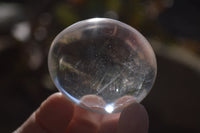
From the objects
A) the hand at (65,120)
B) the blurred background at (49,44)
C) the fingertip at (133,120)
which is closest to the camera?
the fingertip at (133,120)

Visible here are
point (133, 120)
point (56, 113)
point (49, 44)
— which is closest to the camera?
point (133, 120)

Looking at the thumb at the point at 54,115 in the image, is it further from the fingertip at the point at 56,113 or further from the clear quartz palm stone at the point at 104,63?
the clear quartz palm stone at the point at 104,63

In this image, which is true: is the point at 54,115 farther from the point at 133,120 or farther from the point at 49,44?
the point at 49,44

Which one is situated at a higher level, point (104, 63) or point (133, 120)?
point (104, 63)

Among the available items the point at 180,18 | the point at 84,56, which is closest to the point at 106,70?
the point at 84,56

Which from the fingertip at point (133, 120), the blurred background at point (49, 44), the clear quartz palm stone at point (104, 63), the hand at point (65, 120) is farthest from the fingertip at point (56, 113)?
the blurred background at point (49, 44)

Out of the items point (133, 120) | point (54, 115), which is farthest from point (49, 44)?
point (133, 120)

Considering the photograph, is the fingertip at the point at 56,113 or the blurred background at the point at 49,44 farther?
the blurred background at the point at 49,44
